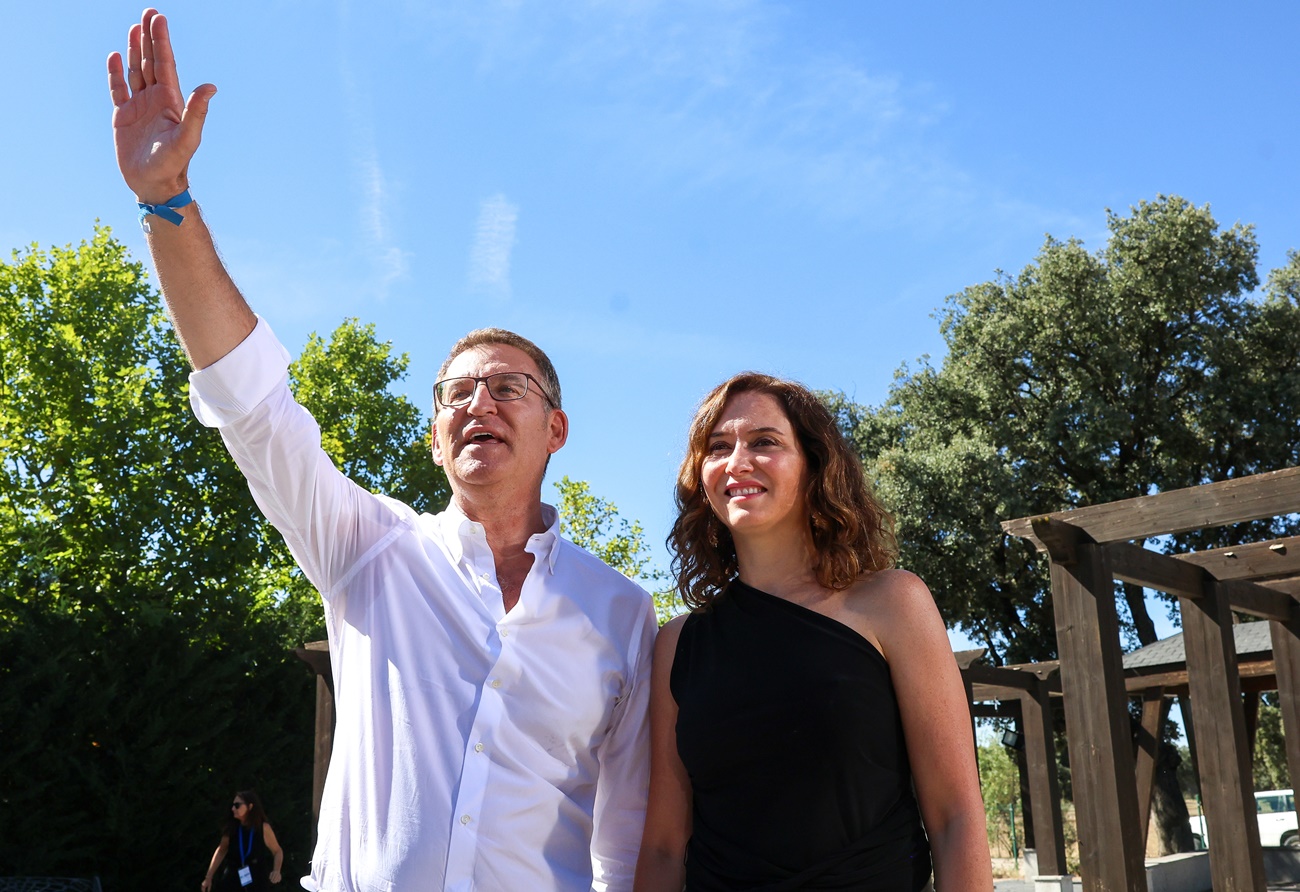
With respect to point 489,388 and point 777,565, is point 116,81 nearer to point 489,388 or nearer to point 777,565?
point 489,388

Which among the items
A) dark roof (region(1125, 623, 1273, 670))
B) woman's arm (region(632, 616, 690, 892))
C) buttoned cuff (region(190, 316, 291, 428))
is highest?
dark roof (region(1125, 623, 1273, 670))

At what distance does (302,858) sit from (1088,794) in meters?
10.5

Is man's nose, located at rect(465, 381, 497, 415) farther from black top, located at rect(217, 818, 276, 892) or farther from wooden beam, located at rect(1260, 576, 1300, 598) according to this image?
black top, located at rect(217, 818, 276, 892)

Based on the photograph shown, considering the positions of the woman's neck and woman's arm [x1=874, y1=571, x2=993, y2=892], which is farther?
the woman's neck

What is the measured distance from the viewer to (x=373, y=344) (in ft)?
75.5

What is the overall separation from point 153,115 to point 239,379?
1.58 feet

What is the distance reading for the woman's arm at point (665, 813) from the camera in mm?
2318

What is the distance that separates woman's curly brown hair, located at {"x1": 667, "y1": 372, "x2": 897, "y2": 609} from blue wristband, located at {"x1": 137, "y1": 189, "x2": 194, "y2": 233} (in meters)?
1.17

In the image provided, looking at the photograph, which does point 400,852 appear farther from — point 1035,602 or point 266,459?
point 1035,602

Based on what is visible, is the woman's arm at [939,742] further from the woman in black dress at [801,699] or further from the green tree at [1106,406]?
the green tree at [1106,406]

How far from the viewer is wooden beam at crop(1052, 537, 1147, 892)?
556 centimetres

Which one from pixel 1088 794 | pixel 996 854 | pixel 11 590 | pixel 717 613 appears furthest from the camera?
pixel 996 854

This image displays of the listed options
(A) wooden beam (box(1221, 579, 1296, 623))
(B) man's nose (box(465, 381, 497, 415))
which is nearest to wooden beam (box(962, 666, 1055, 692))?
(A) wooden beam (box(1221, 579, 1296, 623))

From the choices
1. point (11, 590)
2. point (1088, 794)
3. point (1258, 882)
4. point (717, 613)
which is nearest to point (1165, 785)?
point (1258, 882)
